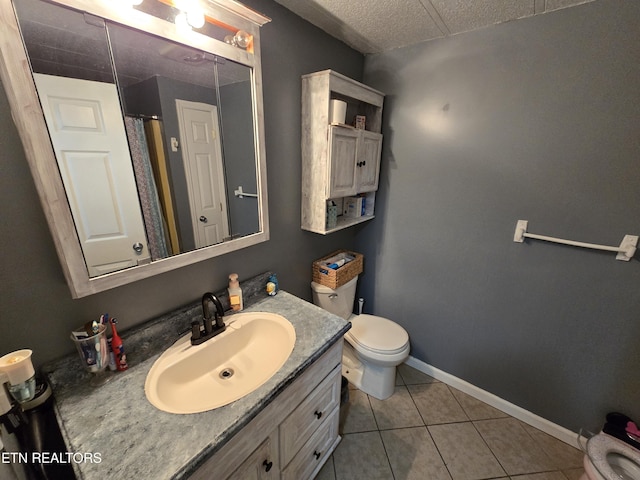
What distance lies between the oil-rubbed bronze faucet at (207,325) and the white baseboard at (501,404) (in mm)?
1590

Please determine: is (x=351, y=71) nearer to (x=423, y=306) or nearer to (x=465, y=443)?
(x=423, y=306)

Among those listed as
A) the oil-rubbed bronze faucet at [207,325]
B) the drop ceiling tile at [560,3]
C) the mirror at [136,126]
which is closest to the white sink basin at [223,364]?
the oil-rubbed bronze faucet at [207,325]

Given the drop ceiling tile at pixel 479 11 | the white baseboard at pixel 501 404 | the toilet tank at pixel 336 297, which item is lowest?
the white baseboard at pixel 501 404

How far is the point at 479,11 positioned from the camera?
1197 millimetres

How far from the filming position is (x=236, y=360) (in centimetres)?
110

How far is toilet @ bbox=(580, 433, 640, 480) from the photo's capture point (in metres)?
1.12

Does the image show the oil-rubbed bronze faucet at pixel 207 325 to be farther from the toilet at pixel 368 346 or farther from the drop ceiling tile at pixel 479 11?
the drop ceiling tile at pixel 479 11

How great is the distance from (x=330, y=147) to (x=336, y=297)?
0.97 meters

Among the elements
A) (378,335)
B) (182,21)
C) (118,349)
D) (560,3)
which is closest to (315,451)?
(378,335)

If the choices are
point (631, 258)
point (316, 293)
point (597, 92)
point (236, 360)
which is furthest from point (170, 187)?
point (631, 258)

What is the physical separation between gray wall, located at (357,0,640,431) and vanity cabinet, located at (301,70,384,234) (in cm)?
22

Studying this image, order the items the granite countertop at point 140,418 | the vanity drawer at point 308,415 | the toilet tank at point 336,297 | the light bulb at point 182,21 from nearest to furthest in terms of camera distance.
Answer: the granite countertop at point 140,418 < the light bulb at point 182,21 < the vanity drawer at point 308,415 < the toilet tank at point 336,297

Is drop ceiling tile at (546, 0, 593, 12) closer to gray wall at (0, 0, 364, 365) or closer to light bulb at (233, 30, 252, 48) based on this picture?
gray wall at (0, 0, 364, 365)

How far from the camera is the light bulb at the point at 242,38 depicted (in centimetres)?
105
